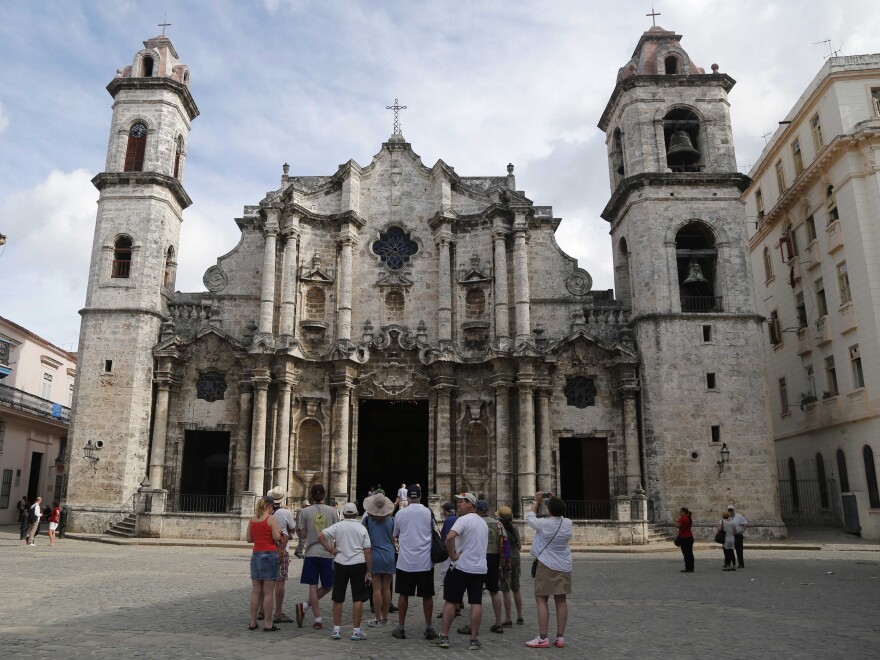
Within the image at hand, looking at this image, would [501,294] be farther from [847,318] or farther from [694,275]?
[847,318]

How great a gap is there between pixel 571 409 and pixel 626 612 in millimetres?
15998

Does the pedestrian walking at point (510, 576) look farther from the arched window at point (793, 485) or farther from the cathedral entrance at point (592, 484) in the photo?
the arched window at point (793, 485)

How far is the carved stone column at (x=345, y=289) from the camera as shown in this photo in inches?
1073

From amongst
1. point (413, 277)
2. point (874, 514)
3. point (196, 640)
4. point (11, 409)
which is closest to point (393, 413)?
point (413, 277)

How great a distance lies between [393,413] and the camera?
31828 millimetres

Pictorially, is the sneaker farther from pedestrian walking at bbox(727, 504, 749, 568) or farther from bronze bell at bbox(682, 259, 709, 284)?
bronze bell at bbox(682, 259, 709, 284)

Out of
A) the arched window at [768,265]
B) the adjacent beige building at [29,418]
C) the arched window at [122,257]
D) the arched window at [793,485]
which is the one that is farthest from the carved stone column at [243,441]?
the arched window at [768,265]

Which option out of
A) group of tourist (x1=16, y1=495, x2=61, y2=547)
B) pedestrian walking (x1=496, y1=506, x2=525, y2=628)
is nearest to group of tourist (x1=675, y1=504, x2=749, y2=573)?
pedestrian walking (x1=496, y1=506, x2=525, y2=628)

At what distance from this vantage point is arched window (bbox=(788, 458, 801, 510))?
3192 cm

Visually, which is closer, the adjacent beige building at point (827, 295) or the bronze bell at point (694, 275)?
the adjacent beige building at point (827, 295)

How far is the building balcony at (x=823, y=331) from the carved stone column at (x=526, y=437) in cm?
1239

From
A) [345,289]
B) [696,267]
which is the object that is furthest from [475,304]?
[696,267]

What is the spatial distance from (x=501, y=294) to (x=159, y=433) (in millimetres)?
13504

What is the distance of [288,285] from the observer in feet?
90.5
